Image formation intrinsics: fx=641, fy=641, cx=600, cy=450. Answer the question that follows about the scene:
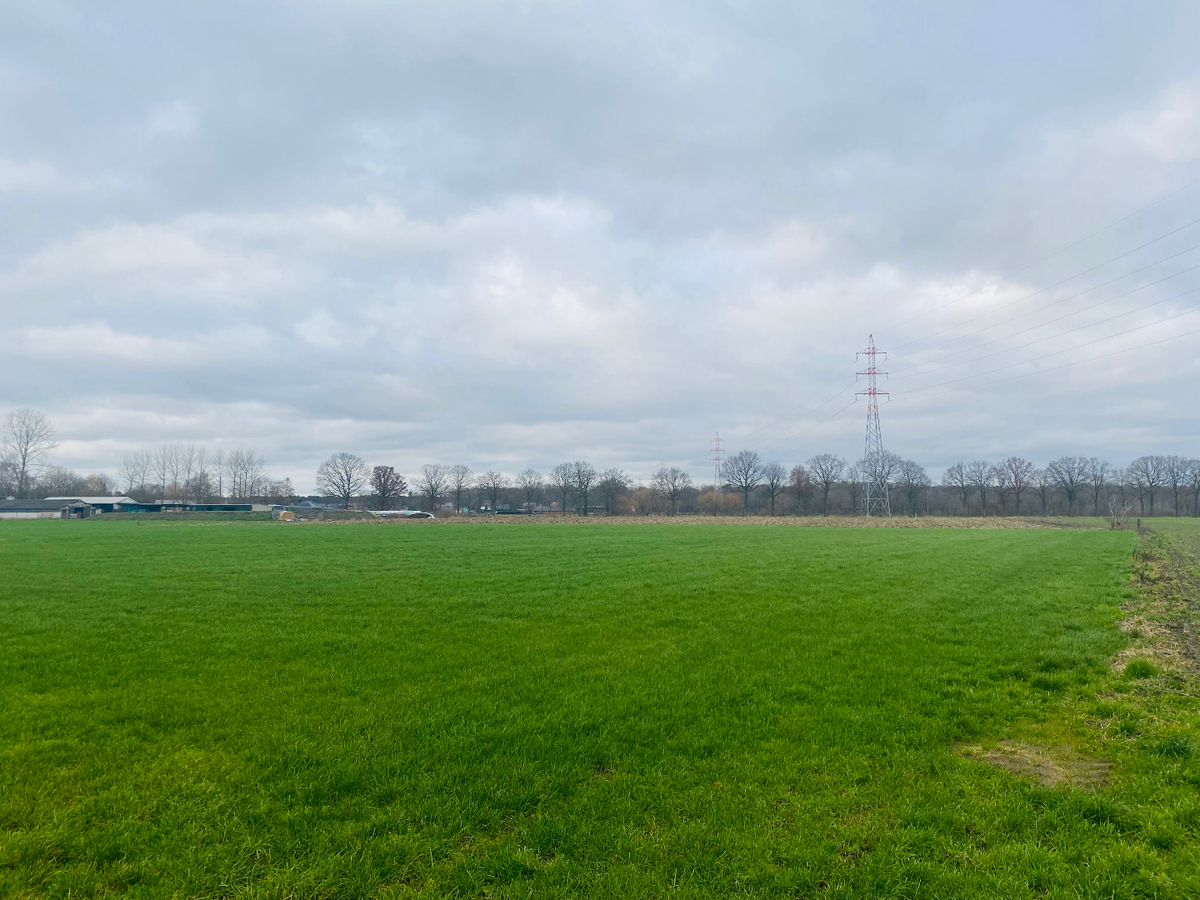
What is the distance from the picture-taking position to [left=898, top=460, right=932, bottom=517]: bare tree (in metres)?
126

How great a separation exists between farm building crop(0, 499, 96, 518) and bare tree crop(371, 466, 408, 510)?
4988 centimetres

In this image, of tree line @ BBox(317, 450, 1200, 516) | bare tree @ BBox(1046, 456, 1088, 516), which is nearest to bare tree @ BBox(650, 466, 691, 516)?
tree line @ BBox(317, 450, 1200, 516)

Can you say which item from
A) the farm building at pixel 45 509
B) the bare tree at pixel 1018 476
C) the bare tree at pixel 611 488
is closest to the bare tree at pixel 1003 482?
the bare tree at pixel 1018 476

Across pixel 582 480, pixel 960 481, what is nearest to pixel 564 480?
pixel 582 480

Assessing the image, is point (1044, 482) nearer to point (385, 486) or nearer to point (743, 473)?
point (743, 473)

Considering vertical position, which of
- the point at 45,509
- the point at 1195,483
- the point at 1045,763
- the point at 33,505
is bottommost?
the point at 45,509

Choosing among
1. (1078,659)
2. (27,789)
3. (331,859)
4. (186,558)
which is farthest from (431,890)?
(186,558)

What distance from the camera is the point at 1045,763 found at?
6344mm

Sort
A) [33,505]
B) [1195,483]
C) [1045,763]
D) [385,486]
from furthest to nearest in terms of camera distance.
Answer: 1. [385,486]
2. [1195,483]
3. [33,505]
4. [1045,763]

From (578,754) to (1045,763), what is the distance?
4625 mm

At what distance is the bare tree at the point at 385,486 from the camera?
139875mm

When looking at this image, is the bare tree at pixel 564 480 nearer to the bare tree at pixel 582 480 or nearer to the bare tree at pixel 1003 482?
the bare tree at pixel 582 480

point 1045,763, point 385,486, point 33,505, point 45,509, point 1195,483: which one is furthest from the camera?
point 385,486

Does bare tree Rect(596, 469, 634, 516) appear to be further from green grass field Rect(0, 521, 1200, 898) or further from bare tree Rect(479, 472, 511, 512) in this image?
green grass field Rect(0, 521, 1200, 898)
